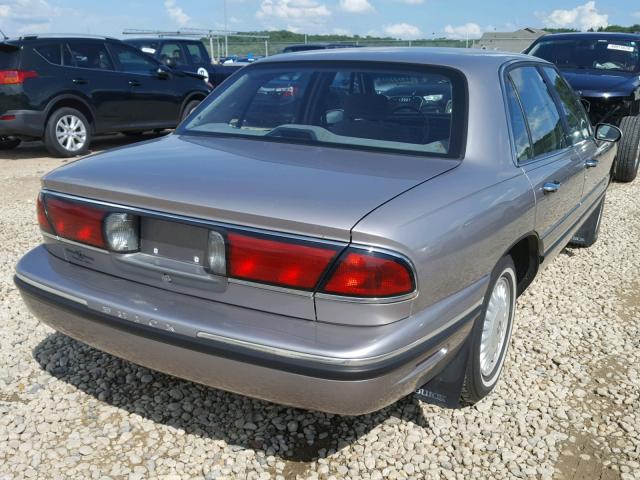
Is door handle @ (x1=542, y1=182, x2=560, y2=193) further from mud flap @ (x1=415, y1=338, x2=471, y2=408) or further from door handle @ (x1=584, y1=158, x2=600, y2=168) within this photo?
mud flap @ (x1=415, y1=338, x2=471, y2=408)

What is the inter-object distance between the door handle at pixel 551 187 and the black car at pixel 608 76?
448 centimetres

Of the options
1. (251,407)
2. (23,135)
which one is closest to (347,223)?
(251,407)

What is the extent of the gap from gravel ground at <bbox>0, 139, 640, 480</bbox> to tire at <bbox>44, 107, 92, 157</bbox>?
5.85m

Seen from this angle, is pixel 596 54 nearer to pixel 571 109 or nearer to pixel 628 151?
pixel 628 151

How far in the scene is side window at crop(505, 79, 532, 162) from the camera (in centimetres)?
286

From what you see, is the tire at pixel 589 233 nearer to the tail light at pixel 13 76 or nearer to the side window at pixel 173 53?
the tail light at pixel 13 76

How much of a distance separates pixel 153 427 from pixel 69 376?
2.15ft

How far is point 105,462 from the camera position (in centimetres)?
242

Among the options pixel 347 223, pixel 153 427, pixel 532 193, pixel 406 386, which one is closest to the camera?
pixel 347 223

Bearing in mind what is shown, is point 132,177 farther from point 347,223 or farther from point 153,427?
point 153,427

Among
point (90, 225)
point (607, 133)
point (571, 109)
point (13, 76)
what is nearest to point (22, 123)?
point (13, 76)

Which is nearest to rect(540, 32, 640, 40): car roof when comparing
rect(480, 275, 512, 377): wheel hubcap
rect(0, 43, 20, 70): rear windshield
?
rect(480, 275, 512, 377): wheel hubcap

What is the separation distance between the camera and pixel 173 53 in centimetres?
1334

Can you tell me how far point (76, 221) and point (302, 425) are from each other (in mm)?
1242
